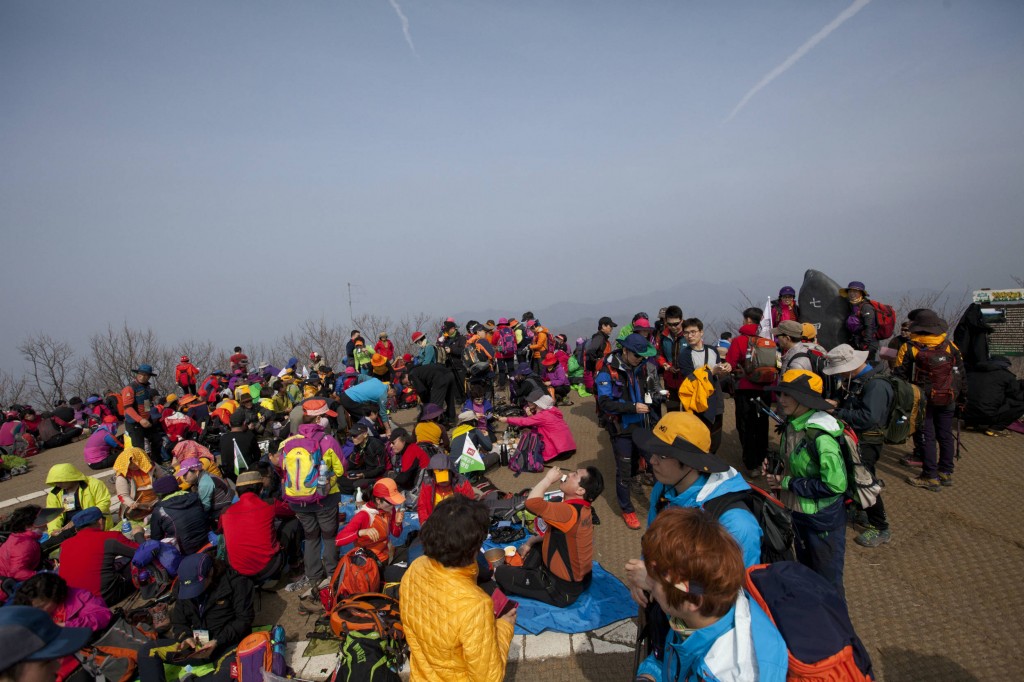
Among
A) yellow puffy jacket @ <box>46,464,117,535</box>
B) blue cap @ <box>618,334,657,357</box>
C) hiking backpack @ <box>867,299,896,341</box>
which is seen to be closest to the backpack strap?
blue cap @ <box>618,334,657,357</box>

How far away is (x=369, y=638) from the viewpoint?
3773 millimetres

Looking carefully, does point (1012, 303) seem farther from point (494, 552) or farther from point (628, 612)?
point (494, 552)

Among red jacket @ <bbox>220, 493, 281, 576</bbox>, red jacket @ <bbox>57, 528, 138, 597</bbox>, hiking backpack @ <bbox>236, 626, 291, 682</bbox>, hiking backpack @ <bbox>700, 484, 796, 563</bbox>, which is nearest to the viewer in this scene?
hiking backpack @ <bbox>700, 484, 796, 563</bbox>

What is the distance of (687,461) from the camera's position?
9.06 ft

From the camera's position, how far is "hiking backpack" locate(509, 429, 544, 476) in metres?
7.95

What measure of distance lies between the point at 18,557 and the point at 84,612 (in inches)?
50.6

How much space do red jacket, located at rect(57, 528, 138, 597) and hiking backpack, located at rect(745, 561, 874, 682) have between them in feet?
21.9

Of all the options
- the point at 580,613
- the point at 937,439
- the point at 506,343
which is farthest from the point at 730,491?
the point at 506,343

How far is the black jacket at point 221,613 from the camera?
427 cm

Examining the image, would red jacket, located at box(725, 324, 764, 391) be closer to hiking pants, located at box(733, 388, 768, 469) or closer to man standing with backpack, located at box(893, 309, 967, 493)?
hiking pants, located at box(733, 388, 768, 469)

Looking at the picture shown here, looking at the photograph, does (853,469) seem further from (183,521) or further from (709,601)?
(183,521)

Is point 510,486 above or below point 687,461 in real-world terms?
below

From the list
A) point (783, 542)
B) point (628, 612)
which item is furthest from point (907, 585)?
point (783, 542)

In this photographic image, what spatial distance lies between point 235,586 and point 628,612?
3802 mm
